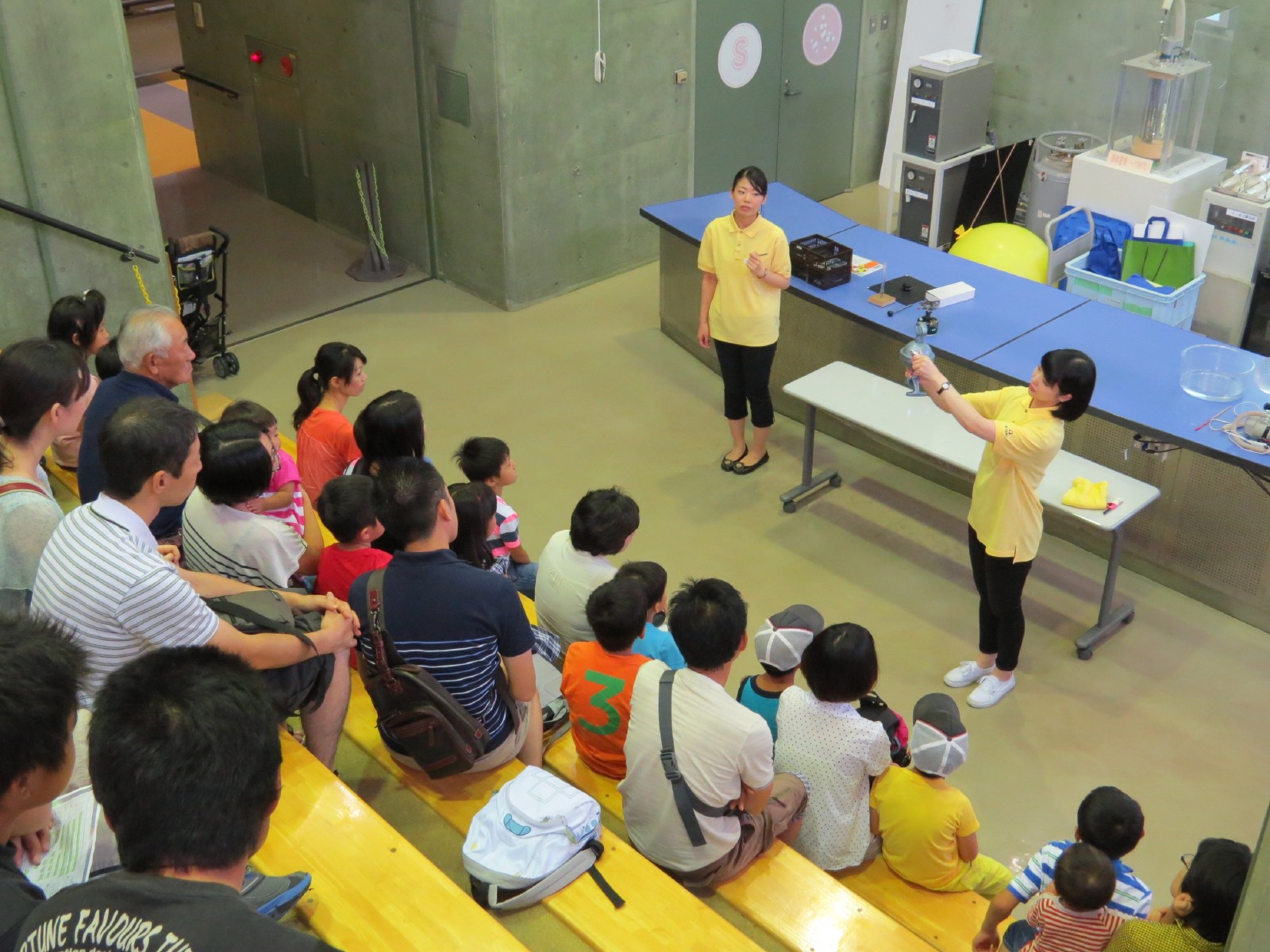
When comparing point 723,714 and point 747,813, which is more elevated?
point 723,714

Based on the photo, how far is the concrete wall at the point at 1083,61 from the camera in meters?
7.52

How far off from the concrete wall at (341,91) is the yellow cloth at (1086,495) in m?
4.95

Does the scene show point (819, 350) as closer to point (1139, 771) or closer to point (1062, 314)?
point (1062, 314)

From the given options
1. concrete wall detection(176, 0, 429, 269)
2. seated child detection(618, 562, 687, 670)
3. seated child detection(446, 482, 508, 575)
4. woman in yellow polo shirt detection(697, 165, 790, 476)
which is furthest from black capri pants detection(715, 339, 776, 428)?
concrete wall detection(176, 0, 429, 269)

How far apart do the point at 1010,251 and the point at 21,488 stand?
5716 mm

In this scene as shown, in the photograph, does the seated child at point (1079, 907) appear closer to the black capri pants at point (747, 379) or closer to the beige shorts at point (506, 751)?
the beige shorts at point (506, 751)

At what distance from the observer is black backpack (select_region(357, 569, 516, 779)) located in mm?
3133

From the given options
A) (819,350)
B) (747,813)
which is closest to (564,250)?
(819,350)

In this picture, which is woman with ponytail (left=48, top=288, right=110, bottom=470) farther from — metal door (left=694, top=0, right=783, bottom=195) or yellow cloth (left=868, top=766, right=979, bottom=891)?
metal door (left=694, top=0, right=783, bottom=195)

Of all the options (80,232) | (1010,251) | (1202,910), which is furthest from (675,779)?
(1010,251)

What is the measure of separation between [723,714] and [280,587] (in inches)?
58.2

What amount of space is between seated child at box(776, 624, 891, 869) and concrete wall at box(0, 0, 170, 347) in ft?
14.7

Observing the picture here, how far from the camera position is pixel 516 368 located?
723 cm

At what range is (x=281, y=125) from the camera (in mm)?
9203
